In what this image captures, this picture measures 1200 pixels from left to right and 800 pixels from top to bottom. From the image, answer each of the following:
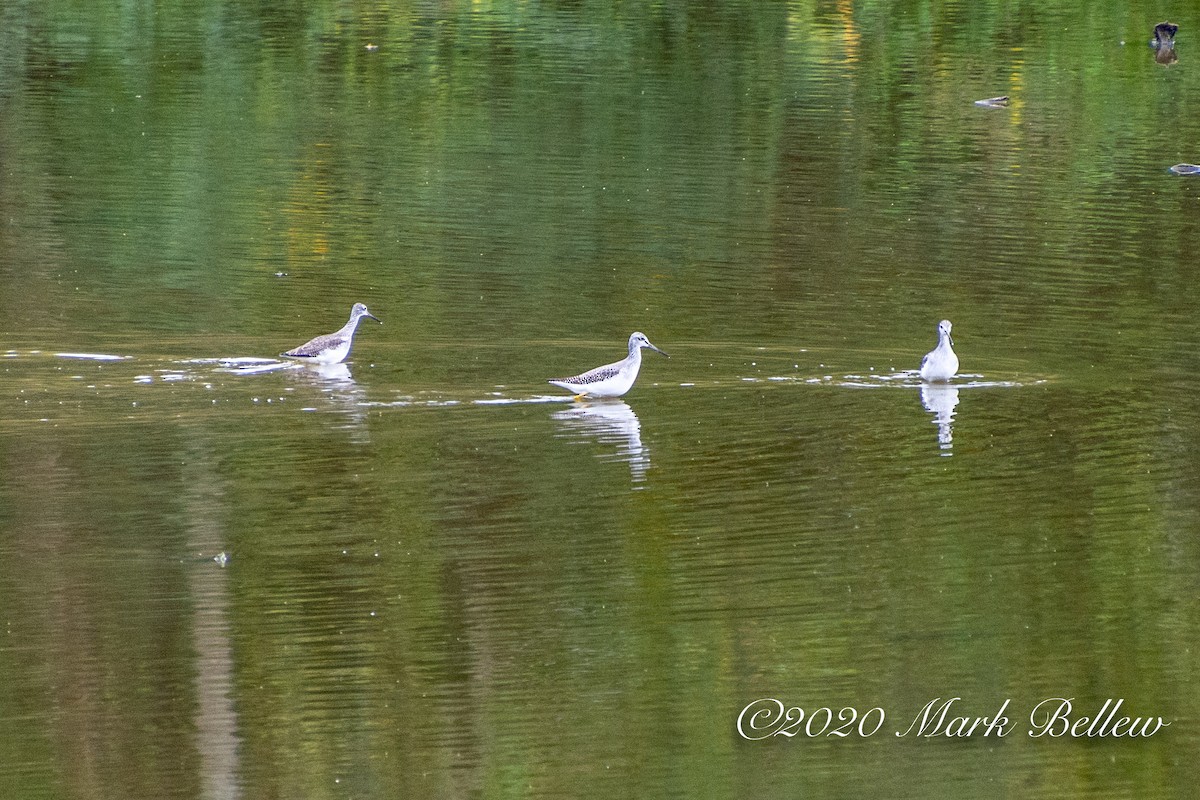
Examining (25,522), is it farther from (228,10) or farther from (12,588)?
(228,10)

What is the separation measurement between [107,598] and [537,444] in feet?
12.7

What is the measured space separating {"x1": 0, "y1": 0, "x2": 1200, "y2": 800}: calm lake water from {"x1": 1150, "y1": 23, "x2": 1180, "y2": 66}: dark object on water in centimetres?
656

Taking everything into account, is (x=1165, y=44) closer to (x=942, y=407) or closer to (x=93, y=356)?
(x=942, y=407)

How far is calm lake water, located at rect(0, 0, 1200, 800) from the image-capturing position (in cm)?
954

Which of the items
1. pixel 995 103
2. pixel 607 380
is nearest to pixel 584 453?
pixel 607 380

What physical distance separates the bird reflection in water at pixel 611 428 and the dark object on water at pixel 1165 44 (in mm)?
23660

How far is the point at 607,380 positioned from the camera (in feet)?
50.7

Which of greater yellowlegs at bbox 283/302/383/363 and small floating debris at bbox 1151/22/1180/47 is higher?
greater yellowlegs at bbox 283/302/383/363

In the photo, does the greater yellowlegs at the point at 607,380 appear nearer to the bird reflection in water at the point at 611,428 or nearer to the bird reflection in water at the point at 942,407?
the bird reflection in water at the point at 611,428

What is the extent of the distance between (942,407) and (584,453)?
287cm

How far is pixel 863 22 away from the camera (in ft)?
135

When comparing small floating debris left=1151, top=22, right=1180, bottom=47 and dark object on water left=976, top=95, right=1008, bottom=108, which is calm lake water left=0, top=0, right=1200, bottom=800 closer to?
dark object on water left=976, top=95, right=1008, bottom=108

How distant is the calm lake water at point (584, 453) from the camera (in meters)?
9.54

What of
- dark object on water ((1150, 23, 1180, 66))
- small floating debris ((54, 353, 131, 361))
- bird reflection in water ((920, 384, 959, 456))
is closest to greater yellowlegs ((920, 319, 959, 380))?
bird reflection in water ((920, 384, 959, 456))
